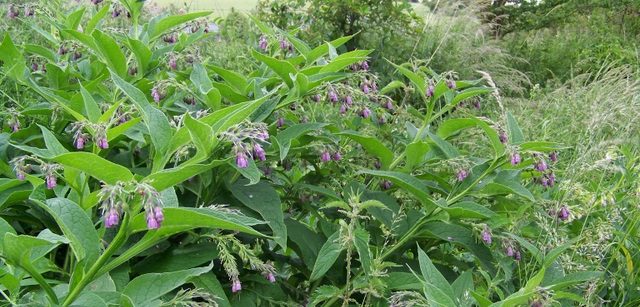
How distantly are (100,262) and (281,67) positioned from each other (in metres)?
0.75

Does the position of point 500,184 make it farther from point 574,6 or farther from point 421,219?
point 574,6

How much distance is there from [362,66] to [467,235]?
27.2 inches

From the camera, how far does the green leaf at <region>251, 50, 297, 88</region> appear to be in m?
1.90

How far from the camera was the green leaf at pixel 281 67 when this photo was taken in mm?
1903

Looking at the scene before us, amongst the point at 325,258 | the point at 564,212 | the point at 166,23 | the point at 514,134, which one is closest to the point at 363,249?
the point at 325,258

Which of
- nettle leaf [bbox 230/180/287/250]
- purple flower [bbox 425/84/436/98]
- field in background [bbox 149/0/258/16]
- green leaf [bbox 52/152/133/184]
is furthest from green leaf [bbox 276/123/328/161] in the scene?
field in background [bbox 149/0/258/16]

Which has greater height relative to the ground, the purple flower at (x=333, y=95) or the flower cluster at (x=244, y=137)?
the flower cluster at (x=244, y=137)

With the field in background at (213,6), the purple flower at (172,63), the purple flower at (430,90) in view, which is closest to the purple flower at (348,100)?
the purple flower at (430,90)

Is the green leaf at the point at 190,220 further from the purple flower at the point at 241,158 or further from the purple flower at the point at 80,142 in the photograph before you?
the purple flower at the point at 80,142

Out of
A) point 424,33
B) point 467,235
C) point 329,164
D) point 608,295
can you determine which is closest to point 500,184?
point 467,235

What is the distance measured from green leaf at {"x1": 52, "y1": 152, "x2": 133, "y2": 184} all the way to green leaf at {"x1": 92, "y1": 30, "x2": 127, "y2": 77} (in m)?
0.69

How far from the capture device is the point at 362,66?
2.44m

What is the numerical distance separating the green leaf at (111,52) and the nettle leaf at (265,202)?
0.47 metres

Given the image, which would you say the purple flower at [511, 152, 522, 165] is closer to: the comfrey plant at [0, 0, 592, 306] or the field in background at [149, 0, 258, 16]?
the comfrey plant at [0, 0, 592, 306]
